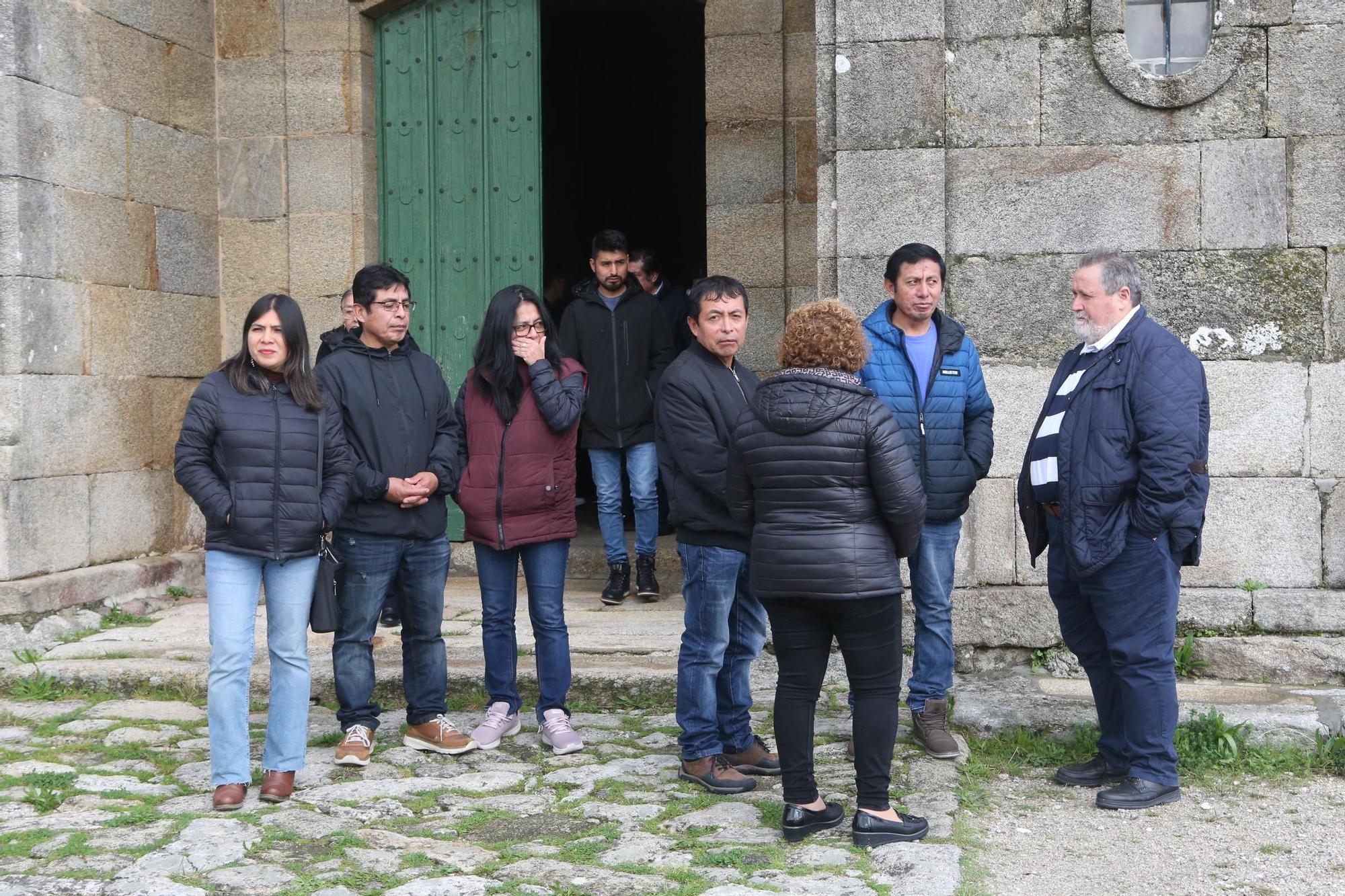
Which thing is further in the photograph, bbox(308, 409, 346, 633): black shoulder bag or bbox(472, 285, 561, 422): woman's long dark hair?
bbox(472, 285, 561, 422): woman's long dark hair

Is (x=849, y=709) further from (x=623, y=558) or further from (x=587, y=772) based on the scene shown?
(x=623, y=558)

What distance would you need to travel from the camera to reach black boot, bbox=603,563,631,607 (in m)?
6.99

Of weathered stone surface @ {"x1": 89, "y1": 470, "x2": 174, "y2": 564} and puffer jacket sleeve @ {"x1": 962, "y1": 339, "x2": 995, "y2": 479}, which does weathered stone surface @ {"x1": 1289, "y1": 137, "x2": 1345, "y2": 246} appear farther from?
weathered stone surface @ {"x1": 89, "y1": 470, "x2": 174, "y2": 564}

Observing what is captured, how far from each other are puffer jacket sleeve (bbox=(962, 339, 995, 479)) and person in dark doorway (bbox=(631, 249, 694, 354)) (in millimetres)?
2761

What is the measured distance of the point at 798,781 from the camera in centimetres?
414

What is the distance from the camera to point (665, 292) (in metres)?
8.10

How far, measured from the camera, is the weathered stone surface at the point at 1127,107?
5.79m

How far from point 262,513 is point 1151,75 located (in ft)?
13.0

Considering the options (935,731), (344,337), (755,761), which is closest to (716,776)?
(755,761)

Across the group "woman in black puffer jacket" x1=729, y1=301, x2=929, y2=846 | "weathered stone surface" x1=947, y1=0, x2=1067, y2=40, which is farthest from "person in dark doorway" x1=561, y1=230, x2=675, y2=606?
"woman in black puffer jacket" x1=729, y1=301, x2=929, y2=846

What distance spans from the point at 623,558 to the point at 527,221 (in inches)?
77.5

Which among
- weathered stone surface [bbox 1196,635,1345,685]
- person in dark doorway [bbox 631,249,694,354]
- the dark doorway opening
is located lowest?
weathered stone surface [bbox 1196,635,1345,685]

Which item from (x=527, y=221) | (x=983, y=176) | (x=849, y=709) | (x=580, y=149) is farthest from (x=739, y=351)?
(x=580, y=149)

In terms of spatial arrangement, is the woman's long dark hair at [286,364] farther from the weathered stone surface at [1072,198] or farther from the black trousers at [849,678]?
the weathered stone surface at [1072,198]
